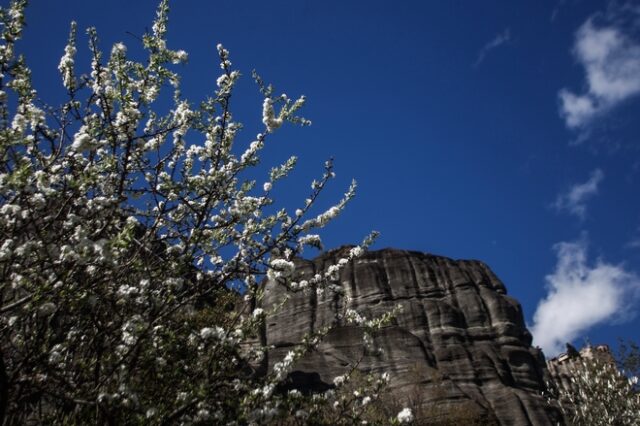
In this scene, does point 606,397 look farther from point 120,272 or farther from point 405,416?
point 120,272

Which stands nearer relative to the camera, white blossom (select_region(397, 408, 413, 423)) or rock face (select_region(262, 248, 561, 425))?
white blossom (select_region(397, 408, 413, 423))

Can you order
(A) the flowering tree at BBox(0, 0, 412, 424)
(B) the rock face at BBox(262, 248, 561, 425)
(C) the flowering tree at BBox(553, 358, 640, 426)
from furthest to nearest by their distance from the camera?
(B) the rock face at BBox(262, 248, 561, 425) → (C) the flowering tree at BBox(553, 358, 640, 426) → (A) the flowering tree at BBox(0, 0, 412, 424)

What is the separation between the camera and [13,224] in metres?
5.62

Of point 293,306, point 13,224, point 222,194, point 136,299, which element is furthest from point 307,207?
point 293,306

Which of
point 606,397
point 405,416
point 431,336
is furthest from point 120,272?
point 431,336

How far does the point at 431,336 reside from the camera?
4931 centimetres

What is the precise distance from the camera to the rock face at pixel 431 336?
121 feet

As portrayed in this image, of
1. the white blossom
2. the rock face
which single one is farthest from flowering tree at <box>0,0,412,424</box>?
the rock face

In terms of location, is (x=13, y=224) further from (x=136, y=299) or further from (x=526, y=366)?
(x=526, y=366)

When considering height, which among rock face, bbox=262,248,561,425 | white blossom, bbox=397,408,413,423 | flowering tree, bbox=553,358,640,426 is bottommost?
white blossom, bbox=397,408,413,423

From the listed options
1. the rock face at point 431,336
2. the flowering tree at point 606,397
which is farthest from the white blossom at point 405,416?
the flowering tree at point 606,397

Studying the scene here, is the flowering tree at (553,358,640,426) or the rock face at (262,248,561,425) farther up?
the rock face at (262,248,561,425)

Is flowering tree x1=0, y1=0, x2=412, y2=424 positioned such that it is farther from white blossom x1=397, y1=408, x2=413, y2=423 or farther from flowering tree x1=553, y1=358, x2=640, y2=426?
flowering tree x1=553, y1=358, x2=640, y2=426

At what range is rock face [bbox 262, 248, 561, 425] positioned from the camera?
121ft
